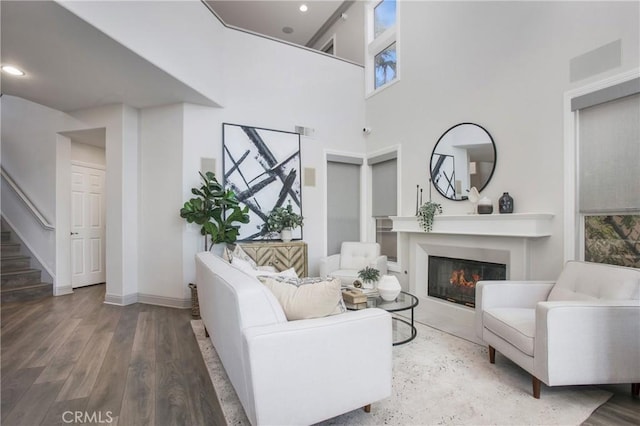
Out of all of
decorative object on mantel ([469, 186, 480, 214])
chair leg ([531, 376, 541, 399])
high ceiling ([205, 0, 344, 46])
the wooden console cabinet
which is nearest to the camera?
chair leg ([531, 376, 541, 399])

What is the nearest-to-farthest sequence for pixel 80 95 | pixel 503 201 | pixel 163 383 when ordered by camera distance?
pixel 163 383, pixel 503 201, pixel 80 95

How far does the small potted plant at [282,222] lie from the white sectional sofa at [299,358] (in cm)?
280

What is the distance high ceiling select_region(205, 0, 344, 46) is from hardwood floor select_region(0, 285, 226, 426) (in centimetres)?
585

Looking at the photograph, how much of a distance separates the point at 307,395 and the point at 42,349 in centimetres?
285

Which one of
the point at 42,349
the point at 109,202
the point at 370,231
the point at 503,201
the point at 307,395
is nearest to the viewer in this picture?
the point at 307,395

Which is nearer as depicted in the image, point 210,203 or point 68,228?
point 210,203

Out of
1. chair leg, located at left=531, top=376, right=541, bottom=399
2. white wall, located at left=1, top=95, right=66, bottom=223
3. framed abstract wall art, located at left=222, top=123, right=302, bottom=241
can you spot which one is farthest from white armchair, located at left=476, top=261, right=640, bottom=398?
white wall, located at left=1, top=95, right=66, bottom=223

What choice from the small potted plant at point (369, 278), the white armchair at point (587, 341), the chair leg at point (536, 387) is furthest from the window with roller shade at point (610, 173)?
the small potted plant at point (369, 278)

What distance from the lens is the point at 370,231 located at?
220 inches

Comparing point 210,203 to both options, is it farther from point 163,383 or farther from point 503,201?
point 503,201

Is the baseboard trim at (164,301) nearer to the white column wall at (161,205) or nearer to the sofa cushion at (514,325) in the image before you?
the white column wall at (161,205)

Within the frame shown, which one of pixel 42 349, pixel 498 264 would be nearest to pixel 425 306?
pixel 498 264

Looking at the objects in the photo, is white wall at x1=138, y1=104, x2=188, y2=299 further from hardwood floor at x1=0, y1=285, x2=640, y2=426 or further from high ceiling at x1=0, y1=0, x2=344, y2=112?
hardwood floor at x1=0, y1=285, x2=640, y2=426

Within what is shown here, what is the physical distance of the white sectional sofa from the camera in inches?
57.9
